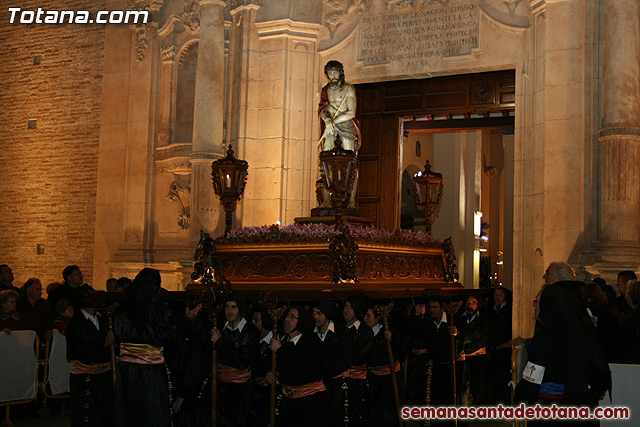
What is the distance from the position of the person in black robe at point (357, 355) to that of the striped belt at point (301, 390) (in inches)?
22.6

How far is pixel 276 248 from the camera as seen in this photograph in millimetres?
12328

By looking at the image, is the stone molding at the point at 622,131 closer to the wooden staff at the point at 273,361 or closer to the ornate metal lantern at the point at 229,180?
the ornate metal lantern at the point at 229,180

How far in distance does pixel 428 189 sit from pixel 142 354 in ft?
27.5

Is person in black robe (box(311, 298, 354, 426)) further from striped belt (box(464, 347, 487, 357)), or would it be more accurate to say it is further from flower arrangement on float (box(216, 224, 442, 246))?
flower arrangement on float (box(216, 224, 442, 246))

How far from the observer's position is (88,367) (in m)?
8.65

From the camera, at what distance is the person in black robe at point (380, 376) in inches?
344

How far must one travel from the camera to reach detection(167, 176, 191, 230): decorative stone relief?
1705 cm

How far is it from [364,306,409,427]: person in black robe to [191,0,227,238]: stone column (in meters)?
7.47

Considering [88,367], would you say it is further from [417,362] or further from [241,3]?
[241,3]

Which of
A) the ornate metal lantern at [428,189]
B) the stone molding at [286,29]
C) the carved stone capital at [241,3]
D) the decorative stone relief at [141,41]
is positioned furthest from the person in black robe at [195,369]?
the decorative stone relief at [141,41]

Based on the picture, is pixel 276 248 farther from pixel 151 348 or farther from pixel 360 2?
pixel 360 2

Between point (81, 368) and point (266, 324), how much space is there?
1.96 metres

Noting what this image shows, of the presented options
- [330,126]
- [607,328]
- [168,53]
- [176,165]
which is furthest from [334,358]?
[168,53]

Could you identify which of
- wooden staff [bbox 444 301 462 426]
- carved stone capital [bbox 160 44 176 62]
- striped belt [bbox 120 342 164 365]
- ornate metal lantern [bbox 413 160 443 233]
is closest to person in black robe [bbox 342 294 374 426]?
wooden staff [bbox 444 301 462 426]
